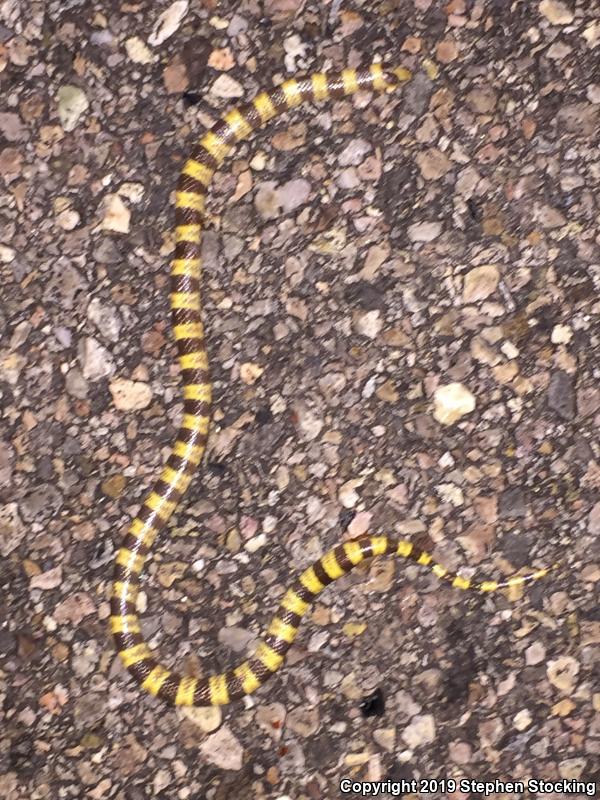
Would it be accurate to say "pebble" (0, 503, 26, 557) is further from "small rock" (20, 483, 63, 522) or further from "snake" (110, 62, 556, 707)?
"snake" (110, 62, 556, 707)

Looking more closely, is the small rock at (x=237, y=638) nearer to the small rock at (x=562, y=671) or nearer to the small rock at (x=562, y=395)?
the small rock at (x=562, y=671)

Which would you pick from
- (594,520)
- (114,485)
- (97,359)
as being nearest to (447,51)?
(97,359)

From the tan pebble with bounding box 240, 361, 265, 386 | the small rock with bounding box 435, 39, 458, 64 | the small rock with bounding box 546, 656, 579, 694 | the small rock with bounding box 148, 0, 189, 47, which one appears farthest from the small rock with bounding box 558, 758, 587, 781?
the small rock with bounding box 148, 0, 189, 47

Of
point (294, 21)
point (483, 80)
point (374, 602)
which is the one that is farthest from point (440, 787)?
point (294, 21)

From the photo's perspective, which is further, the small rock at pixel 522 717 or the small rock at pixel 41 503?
the small rock at pixel 41 503

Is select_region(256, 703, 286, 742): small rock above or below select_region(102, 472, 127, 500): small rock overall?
below

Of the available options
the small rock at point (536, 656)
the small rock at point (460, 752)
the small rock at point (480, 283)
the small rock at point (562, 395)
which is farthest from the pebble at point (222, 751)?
the small rock at point (480, 283)
